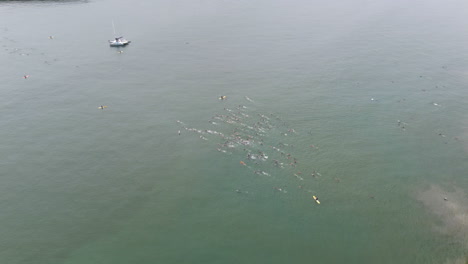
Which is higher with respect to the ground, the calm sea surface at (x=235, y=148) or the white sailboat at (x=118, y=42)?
the white sailboat at (x=118, y=42)

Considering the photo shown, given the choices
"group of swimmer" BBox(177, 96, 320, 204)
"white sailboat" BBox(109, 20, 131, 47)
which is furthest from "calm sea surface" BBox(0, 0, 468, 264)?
"white sailboat" BBox(109, 20, 131, 47)

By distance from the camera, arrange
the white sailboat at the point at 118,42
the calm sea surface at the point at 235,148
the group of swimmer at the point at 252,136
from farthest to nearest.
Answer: the white sailboat at the point at 118,42
the group of swimmer at the point at 252,136
the calm sea surface at the point at 235,148

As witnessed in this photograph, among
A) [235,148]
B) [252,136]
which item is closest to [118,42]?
[252,136]

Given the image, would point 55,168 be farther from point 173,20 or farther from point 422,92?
point 173,20

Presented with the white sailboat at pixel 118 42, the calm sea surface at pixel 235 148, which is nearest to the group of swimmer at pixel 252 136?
the calm sea surface at pixel 235 148

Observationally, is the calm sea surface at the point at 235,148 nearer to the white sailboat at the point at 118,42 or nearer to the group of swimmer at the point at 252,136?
the group of swimmer at the point at 252,136

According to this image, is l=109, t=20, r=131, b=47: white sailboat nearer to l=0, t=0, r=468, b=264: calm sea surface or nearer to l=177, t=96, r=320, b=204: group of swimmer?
l=0, t=0, r=468, b=264: calm sea surface

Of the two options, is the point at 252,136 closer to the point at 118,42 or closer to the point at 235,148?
the point at 235,148

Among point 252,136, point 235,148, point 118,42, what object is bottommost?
point 235,148
